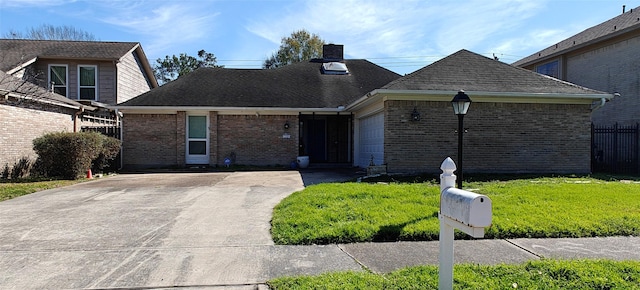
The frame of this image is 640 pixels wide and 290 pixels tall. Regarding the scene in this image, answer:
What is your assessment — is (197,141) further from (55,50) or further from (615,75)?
(615,75)

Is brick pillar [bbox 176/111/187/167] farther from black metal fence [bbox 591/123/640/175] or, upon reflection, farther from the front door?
black metal fence [bbox 591/123/640/175]

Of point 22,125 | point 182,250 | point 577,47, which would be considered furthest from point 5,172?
point 577,47

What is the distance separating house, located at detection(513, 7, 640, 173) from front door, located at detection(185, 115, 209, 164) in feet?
51.8

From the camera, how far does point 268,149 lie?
17.6 m

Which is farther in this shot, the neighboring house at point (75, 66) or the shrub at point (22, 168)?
the neighboring house at point (75, 66)

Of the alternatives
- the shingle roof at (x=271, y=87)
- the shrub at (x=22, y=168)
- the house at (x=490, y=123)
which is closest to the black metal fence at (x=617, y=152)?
the house at (x=490, y=123)

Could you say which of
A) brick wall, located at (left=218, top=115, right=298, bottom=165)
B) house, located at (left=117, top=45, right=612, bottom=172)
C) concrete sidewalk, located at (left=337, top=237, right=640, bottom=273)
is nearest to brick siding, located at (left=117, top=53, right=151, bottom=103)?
Answer: house, located at (left=117, top=45, right=612, bottom=172)

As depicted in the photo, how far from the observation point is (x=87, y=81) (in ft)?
71.4

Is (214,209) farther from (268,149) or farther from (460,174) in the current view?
(268,149)

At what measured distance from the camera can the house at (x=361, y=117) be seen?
1274 cm

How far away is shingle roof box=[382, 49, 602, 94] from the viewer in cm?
1256

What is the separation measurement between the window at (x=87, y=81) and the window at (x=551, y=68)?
23702mm

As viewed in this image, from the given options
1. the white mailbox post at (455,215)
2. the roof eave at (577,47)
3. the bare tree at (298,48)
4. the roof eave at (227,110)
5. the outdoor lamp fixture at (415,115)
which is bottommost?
the white mailbox post at (455,215)

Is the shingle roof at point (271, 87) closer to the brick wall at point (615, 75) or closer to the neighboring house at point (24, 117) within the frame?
the neighboring house at point (24, 117)
